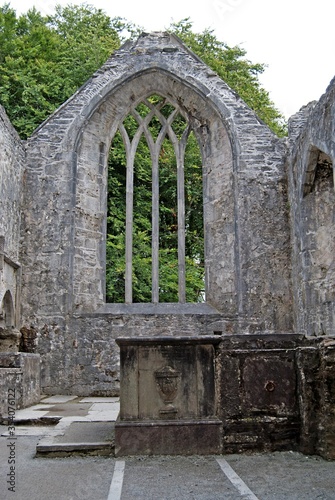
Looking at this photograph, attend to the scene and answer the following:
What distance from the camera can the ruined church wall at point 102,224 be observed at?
9094mm

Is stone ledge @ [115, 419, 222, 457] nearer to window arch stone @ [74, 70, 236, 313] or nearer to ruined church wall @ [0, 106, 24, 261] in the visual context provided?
ruined church wall @ [0, 106, 24, 261]

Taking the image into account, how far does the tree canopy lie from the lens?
1159 centimetres

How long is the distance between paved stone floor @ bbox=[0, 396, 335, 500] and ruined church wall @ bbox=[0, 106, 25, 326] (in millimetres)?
4593

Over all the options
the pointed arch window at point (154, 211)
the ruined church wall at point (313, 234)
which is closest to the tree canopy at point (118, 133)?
the pointed arch window at point (154, 211)

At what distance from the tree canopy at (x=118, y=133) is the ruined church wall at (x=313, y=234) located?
10.6 ft

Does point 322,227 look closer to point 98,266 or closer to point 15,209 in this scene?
point 98,266

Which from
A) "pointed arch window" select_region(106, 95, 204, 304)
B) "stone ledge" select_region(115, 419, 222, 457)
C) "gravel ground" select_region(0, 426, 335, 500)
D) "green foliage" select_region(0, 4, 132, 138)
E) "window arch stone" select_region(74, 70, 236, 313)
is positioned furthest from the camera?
"green foliage" select_region(0, 4, 132, 138)

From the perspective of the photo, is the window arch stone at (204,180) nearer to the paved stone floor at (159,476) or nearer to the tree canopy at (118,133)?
the tree canopy at (118,133)

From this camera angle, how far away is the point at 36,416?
5488 mm

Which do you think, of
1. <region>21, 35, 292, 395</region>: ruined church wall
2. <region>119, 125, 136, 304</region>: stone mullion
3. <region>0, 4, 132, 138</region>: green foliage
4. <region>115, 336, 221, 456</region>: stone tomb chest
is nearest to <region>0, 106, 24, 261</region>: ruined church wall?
<region>21, 35, 292, 395</region>: ruined church wall

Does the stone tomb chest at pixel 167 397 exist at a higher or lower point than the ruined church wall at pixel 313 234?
lower

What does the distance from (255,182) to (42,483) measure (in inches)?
292

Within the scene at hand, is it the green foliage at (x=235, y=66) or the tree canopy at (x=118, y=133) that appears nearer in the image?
the tree canopy at (x=118, y=133)

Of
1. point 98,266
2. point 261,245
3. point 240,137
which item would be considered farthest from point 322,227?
point 98,266
